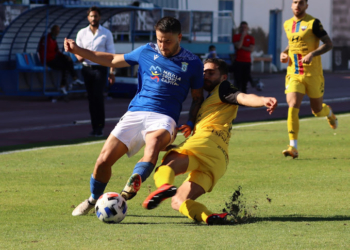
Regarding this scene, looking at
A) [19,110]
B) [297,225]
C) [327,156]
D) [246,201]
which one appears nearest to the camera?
[297,225]

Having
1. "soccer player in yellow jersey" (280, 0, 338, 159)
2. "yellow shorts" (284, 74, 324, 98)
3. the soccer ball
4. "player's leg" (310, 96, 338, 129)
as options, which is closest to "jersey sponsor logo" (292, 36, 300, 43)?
"soccer player in yellow jersey" (280, 0, 338, 159)

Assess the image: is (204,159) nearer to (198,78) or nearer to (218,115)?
(218,115)

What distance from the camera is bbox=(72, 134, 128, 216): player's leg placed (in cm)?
607

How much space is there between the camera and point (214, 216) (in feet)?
18.8

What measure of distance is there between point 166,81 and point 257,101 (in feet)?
2.93

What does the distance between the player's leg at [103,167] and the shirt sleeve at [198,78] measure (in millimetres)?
878

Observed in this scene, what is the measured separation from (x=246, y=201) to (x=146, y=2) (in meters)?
24.5

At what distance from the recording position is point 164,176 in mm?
5629

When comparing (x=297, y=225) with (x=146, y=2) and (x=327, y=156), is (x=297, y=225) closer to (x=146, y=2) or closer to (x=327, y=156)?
(x=327, y=156)

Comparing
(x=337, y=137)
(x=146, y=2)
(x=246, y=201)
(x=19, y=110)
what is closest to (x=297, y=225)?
(x=246, y=201)

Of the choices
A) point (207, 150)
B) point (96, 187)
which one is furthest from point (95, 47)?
point (207, 150)

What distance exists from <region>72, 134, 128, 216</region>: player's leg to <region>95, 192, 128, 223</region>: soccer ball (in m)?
0.38

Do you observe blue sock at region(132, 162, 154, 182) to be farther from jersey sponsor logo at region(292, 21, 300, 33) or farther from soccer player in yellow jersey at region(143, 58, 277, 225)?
jersey sponsor logo at region(292, 21, 300, 33)

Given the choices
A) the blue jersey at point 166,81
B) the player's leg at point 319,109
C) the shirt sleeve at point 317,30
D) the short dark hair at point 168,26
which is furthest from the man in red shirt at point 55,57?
the short dark hair at point 168,26
